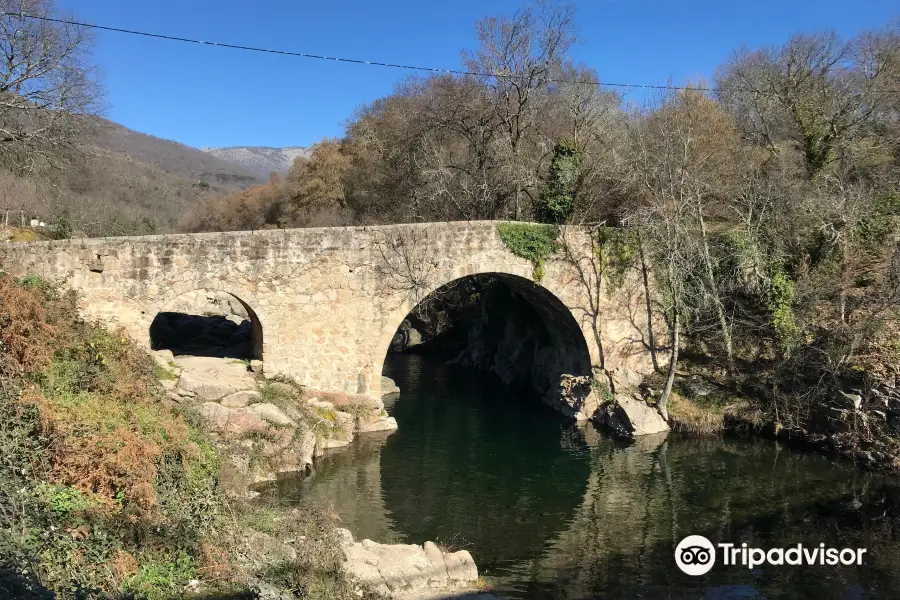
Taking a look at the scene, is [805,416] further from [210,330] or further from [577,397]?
[210,330]

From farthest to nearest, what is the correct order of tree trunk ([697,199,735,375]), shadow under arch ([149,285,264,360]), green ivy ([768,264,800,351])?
tree trunk ([697,199,735,375])
green ivy ([768,264,800,351])
shadow under arch ([149,285,264,360])

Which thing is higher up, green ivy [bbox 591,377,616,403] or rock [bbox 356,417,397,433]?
green ivy [bbox 591,377,616,403]

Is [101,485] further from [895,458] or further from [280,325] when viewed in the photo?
[895,458]

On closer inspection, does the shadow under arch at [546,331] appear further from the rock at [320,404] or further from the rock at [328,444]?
the rock at [328,444]

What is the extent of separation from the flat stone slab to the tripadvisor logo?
9.75 meters

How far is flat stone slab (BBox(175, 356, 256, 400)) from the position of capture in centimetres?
1370

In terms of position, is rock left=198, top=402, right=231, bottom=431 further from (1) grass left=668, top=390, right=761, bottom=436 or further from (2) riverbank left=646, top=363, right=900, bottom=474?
(1) grass left=668, top=390, right=761, bottom=436

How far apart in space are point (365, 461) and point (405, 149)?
16.3 metres

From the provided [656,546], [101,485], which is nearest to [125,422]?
[101,485]

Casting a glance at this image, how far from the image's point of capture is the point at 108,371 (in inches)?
416

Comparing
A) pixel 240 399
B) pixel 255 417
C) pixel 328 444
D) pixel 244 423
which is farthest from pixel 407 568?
pixel 328 444

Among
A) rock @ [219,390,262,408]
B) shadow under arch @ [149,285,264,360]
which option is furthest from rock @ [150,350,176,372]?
rock @ [219,390,262,408]

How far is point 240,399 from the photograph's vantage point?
13961 mm

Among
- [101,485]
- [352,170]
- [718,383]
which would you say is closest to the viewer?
[101,485]
